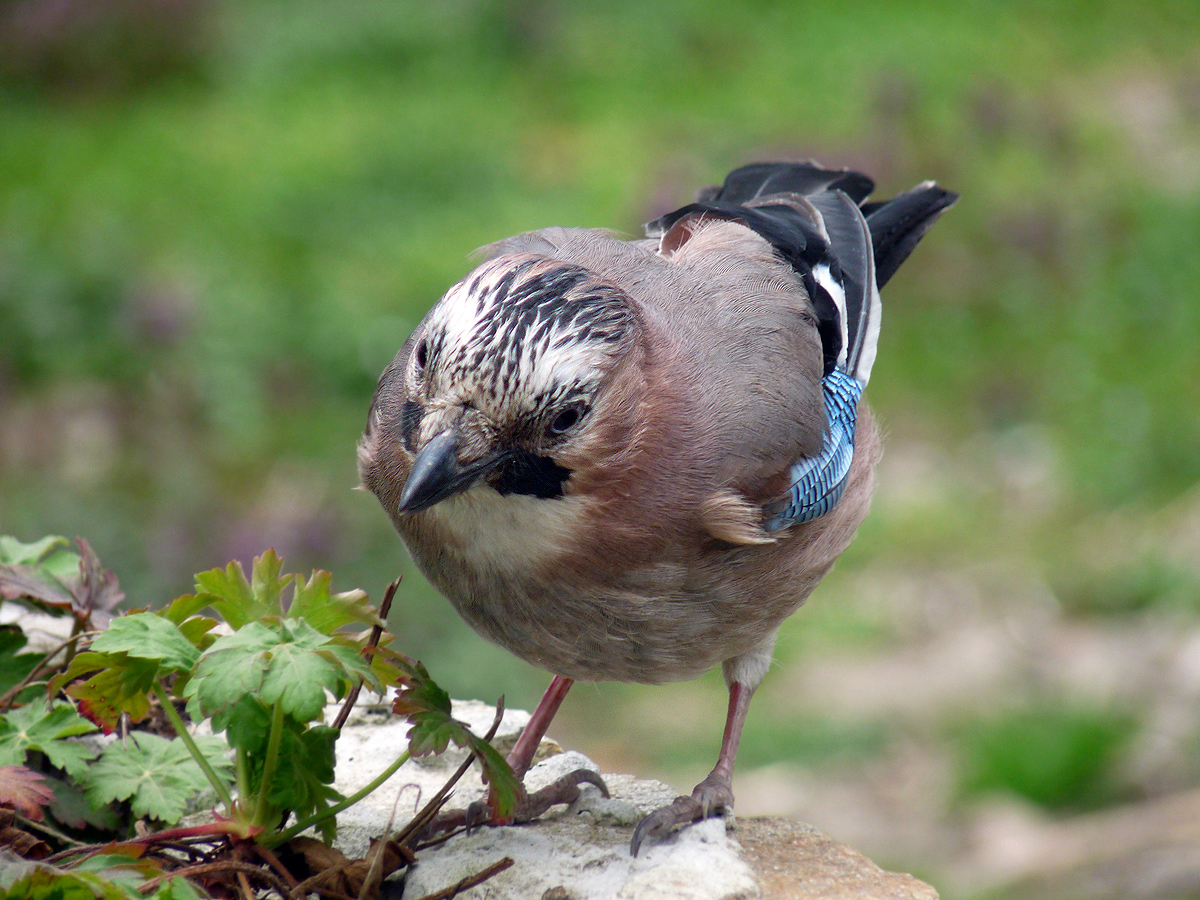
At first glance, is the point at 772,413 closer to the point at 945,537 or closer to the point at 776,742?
the point at 776,742

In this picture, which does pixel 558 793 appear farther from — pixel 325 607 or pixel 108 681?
pixel 108 681

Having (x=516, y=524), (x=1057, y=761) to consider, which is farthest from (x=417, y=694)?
(x=1057, y=761)

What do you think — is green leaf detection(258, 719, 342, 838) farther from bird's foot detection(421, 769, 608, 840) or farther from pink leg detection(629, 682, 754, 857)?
pink leg detection(629, 682, 754, 857)

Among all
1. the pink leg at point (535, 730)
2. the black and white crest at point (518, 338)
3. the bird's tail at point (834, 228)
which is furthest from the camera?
the bird's tail at point (834, 228)

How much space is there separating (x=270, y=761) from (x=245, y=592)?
0.84 ft

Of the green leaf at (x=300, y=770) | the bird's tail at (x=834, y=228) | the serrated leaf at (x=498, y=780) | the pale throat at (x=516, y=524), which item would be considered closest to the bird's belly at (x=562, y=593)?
the pale throat at (x=516, y=524)

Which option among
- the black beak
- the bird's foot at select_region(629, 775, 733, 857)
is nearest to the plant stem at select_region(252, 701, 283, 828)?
the black beak

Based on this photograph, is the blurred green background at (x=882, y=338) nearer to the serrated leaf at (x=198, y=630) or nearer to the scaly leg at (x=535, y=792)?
the scaly leg at (x=535, y=792)

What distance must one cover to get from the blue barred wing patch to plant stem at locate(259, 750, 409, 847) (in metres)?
0.90

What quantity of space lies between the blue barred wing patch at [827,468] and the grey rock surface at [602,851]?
60 centimetres

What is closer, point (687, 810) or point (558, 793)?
point (687, 810)

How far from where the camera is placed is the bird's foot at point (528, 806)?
2.58 metres

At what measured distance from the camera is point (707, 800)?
2641mm

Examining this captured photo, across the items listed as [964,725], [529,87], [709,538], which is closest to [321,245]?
[529,87]
